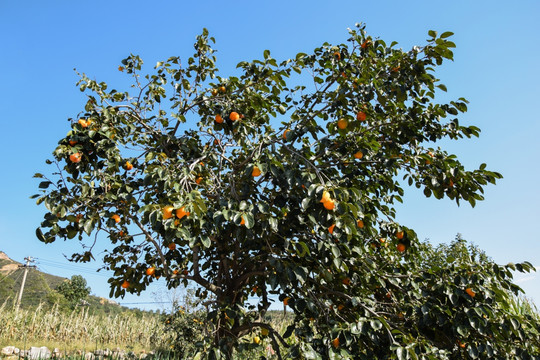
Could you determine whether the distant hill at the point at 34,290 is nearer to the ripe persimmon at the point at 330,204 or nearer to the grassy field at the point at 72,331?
the grassy field at the point at 72,331

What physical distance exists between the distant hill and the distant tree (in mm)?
695

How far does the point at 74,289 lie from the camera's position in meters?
26.5

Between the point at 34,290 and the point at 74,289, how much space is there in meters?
3.27

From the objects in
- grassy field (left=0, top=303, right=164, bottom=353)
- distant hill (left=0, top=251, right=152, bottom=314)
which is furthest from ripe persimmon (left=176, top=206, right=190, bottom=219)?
distant hill (left=0, top=251, right=152, bottom=314)

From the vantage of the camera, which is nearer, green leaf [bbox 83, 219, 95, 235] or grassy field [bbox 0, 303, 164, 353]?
green leaf [bbox 83, 219, 95, 235]

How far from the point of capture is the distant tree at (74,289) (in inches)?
991

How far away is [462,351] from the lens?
97.9 inches

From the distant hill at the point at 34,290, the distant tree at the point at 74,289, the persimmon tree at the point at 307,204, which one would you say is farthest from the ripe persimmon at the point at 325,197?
the distant tree at the point at 74,289

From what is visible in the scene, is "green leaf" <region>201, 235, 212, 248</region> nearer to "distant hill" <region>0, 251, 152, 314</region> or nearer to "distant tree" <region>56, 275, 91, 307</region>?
"distant hill" <region>0, 251, 152, 314</region>

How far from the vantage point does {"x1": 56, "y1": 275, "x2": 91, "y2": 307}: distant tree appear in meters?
25.2

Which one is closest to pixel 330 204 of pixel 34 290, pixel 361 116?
pixel 361 116

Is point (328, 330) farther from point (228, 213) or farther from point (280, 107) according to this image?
point (280, 107)

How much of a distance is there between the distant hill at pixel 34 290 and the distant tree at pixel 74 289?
0.70 meters

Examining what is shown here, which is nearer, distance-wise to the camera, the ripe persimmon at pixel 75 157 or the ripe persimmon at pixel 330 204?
the ripe persimmon at pixel 330 204
